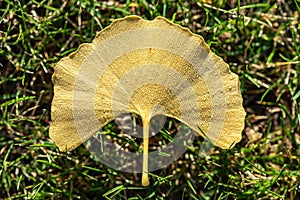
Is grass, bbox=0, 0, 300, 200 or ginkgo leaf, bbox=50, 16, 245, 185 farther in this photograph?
grass, bbox=0, 0, 300, 200

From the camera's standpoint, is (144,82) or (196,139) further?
(196,139)

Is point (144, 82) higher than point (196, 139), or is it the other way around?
point (144, 82)

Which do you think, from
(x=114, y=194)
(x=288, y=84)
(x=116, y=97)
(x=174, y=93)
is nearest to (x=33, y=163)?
(x=114, y=194)

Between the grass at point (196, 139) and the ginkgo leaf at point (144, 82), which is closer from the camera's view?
the ginkgo leaf at point (144, 82)
